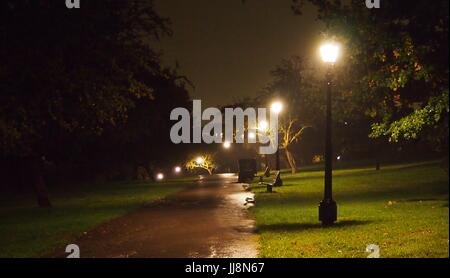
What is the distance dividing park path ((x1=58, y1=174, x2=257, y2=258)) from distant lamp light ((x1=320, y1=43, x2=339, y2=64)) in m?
5.08

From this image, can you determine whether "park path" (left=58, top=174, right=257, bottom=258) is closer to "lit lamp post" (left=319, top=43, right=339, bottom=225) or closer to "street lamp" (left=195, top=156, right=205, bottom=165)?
"lit lamp post" (left=319, top=43, right=339, bottom=225)

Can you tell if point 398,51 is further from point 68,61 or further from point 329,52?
point 68,61

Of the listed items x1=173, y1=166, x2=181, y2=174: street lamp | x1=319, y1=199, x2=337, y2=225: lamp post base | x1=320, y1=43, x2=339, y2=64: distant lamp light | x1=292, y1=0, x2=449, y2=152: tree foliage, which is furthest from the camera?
x1=173, y1=166, x2=181, y2=174: street lamp

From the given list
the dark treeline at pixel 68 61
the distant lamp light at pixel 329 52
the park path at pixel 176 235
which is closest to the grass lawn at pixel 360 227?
the park path at pixel 176 235

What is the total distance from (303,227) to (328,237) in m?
2.25

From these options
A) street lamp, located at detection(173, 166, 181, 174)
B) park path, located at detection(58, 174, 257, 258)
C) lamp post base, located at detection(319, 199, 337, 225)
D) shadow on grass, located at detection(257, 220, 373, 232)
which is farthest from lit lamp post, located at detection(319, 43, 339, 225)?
street lamp, located at detection(173, 166, 181, 174)

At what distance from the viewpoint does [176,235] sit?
14203 millimetres

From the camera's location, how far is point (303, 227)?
15.1 m

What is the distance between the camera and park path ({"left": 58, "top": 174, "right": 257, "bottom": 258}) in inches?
458

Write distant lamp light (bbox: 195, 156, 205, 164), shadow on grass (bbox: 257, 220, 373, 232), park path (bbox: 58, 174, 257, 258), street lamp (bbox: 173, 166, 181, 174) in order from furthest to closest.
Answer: street lamp (bbox: 173, 166, 181, 174), distant lamp light (bbox: 195, 156, 205, 164), shadow on grass (bbox: 257, 220, 373, 232), park path (bbox: 58, 174, 257, 258)

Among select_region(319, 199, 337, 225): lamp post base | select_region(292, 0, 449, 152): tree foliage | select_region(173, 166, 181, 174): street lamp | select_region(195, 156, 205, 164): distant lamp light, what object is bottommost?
select_region(173, 166, 181, 174): street lamp

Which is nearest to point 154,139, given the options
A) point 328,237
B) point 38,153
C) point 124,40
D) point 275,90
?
point 275,90

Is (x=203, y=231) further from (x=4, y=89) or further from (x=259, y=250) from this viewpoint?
(x=4, y=89)

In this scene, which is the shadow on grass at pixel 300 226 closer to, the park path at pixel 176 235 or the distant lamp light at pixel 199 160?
the park path at pixel 176 235
